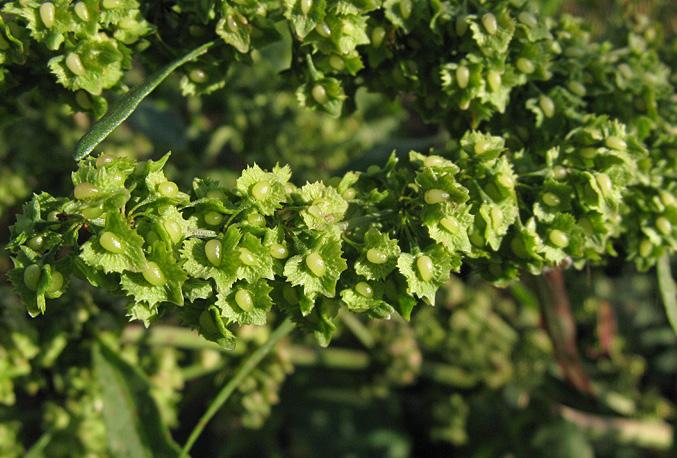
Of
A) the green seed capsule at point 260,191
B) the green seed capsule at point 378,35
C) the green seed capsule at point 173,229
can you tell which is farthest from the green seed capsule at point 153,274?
the green seed capsule at point 378,35

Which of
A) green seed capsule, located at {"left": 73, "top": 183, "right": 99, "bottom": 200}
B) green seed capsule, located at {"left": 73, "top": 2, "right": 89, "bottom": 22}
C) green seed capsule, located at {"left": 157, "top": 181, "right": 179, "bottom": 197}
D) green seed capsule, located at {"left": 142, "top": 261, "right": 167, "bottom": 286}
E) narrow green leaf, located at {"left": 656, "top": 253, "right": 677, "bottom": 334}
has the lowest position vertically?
narrow green leaf, located at {"left": 656, "top": 253, "right": 677, "bottom": 334}

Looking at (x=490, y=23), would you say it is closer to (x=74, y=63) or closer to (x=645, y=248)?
(x=645, y=248)

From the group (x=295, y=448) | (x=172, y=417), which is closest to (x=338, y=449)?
(x=295, y=448)

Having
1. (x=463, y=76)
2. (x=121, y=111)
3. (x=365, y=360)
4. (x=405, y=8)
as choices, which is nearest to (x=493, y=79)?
(x=463, y=76)

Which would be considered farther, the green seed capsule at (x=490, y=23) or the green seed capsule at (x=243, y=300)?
the green seed capsule at (x=490, y=23)

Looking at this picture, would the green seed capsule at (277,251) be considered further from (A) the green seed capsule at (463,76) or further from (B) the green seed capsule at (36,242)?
(A) the green seed capsule at (463,76)

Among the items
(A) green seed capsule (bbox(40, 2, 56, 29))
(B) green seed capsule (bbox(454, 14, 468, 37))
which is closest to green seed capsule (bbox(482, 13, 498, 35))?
(B) green seed capsule (bbox(454, 14, 468, 37))

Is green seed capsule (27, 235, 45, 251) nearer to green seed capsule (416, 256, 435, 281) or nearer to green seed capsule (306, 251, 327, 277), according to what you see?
green seed capsule (306, 251, 327, 277)
